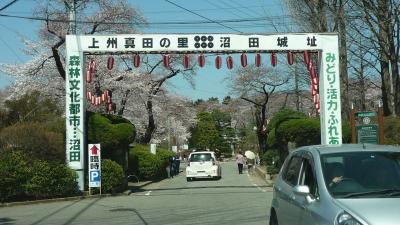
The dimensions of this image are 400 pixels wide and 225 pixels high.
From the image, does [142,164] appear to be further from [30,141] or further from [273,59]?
[273,59]

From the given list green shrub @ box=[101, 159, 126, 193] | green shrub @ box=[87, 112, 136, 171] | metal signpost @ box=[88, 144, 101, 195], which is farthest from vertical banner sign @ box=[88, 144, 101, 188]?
green shrub @ box=[87, 112, 136, 171]

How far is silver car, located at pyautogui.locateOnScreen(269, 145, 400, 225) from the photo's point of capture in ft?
17.9

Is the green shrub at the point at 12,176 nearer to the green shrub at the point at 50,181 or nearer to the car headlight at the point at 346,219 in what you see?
the green shrub at the point at 50,181

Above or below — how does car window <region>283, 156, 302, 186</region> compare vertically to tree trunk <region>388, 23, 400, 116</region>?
below

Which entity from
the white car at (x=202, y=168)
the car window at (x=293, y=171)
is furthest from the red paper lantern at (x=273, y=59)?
the car window at (x=293, y=171)

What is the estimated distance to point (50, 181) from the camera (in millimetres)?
19531

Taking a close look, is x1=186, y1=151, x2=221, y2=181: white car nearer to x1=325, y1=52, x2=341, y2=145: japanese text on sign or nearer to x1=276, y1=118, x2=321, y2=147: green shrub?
x1=276, y1=118, x2=321, y2=147: green shrub

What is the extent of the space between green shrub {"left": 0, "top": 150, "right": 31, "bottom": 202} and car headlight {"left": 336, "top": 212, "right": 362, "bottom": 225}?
15201 mm

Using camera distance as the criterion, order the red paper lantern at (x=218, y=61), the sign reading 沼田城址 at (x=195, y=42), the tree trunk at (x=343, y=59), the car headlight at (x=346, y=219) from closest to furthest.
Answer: the car headlight at (x=346, y=219), the sign reading 沼田城址 at (x=195, y=42), the red paper lantern at (x=218, y=61), the tree trunk at (x=343, y=59)

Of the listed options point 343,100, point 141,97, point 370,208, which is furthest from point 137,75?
point 370,208

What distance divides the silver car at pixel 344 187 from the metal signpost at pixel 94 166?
45.9 ft

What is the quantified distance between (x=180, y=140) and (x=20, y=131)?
3063 inches

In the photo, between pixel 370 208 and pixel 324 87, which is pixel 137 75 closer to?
pixel 324 87

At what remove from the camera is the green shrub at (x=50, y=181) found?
63.0ft
